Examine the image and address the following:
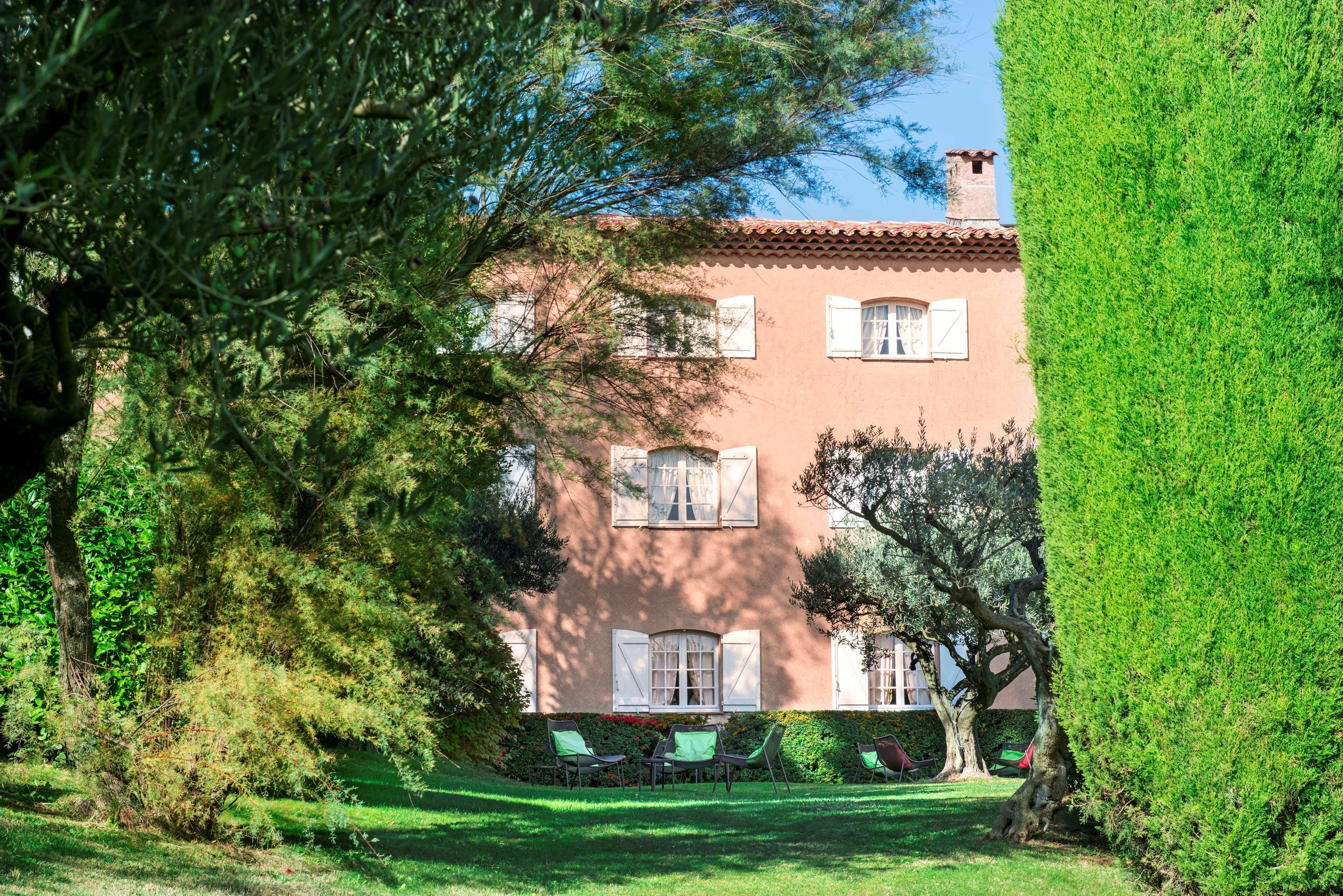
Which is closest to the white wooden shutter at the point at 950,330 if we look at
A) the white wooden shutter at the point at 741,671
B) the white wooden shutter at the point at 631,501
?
the white wooden shutter at the point at 631,501

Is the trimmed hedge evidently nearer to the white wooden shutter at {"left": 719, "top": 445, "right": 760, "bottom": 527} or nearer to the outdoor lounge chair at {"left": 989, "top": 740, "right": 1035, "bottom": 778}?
the outdoor lounge chair at {"left": 989, "top": 740, "right": 1035, "bottom": 778}

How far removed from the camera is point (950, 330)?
18062 millimetres

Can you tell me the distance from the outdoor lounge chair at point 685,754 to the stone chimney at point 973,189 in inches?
386

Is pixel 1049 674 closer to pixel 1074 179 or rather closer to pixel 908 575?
pixel 1074 179

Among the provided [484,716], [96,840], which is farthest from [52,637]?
[484,716]

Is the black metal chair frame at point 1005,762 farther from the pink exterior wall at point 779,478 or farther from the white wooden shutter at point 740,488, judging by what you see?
the white wooden shutter at point 740,488

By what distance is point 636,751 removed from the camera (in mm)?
15852

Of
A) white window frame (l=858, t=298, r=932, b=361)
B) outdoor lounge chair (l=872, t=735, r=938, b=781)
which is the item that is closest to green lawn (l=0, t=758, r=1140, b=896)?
outdoor lounge chair (l=872, t=735, r=938, b=781)

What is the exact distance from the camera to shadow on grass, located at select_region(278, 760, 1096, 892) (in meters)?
6.60

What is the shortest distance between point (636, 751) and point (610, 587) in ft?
8.29

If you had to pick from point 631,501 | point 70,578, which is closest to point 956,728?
point 631,501

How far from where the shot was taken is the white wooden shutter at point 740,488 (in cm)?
1738

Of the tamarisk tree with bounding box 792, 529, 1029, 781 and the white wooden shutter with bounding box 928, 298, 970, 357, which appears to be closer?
the tamarisk tree with bounding box 792, 529, 1029, 781

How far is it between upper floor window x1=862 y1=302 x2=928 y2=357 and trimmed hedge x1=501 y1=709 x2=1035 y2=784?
5.69 meters
